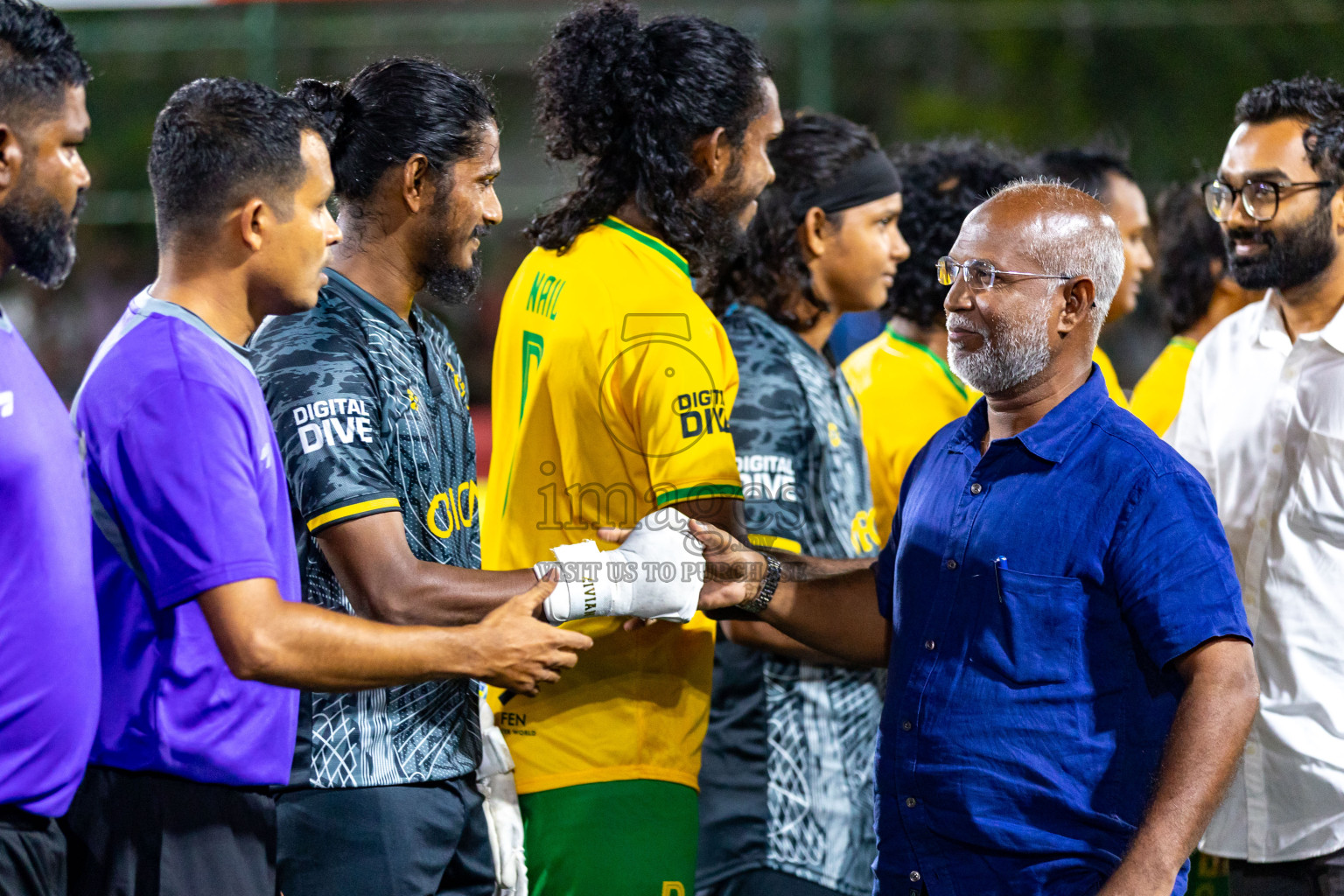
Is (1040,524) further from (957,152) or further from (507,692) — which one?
(957,152)

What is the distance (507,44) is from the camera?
13539 mm

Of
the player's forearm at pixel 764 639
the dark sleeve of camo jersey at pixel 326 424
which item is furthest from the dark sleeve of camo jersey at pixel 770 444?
the dark sleeve of camo jersey at pixel 326 424

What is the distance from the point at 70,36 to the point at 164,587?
0.99 meters

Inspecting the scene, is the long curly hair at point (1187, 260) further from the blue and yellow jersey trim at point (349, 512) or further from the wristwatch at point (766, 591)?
the blue and yellow jersey trim at point (349, 512)

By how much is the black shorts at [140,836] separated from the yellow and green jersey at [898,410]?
93.7 inches

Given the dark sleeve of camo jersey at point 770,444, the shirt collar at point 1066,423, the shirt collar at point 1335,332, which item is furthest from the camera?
the dark sleeve of camo jersey at point 770,444

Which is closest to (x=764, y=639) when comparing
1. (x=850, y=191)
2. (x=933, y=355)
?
(x=933, y=355)

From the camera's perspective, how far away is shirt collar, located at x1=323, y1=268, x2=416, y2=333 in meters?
2.91

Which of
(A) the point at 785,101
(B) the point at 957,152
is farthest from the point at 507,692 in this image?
(A) the point at 785,101

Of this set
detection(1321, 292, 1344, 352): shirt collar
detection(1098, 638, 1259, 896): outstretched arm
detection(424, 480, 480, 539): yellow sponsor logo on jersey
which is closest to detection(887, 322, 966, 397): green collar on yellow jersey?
detection(1321, 292, 1344, 352): shirt collar

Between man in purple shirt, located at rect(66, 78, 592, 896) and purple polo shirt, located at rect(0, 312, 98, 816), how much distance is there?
0.37 ft

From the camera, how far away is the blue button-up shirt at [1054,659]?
2.54 meters

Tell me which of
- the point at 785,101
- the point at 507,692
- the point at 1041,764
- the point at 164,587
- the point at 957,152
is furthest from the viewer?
the point at 785,101

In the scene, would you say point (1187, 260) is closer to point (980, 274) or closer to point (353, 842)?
point (980, 274)
